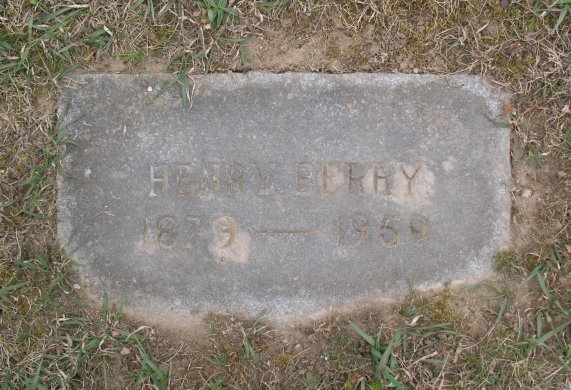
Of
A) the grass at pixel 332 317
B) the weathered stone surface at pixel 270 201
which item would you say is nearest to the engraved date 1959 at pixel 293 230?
the weathered stone surface at pixel 270 201

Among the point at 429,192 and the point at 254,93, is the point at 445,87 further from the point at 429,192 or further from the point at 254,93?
the point at 254,93

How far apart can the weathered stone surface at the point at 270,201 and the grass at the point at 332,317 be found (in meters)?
0.10

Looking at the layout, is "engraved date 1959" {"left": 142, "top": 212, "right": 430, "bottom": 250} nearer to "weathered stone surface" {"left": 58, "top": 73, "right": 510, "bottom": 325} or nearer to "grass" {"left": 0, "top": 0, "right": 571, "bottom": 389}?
"weathered stone surface" {"left": 58, "top": 73, "right": 510, "bottom": 325}

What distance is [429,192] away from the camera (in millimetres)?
2064

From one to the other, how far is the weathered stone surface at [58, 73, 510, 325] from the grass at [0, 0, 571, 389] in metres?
0.10

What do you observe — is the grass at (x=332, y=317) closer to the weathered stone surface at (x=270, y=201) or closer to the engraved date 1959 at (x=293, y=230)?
the weathered stone surface at (x=270, y=201)

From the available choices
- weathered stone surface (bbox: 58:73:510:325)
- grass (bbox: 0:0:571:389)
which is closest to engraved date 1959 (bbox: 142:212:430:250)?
weathered stone surface (bbox: 58:73:510:325)

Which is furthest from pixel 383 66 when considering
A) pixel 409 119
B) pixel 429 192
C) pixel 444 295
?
pixel 444 295

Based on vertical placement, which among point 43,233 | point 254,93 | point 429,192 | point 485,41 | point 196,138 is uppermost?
point 485,41

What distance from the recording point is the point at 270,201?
204 cm

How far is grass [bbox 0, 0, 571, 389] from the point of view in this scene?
2.04 m

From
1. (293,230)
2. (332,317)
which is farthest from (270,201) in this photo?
(332,317)

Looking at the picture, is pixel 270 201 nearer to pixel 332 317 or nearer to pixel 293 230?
pixel 293 230

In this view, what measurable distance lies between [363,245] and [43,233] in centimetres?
142
